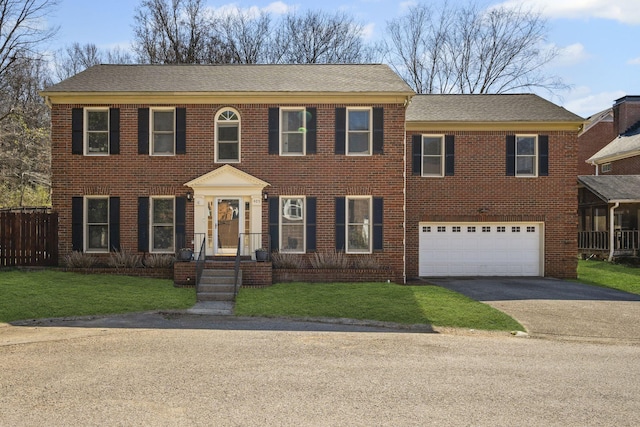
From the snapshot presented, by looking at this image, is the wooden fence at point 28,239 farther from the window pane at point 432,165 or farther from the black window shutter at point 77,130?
the window pane at point 432,165

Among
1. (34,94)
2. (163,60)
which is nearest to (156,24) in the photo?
(163,60)

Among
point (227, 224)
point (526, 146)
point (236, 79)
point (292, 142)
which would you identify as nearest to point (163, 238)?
point (227, 224)

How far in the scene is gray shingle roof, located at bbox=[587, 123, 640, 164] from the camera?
28381mm

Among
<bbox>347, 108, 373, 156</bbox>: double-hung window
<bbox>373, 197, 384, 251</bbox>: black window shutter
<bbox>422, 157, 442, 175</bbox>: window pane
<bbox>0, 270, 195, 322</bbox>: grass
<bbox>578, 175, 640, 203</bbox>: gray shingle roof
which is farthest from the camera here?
<bbox>578, 175, 640, 203</bbox>: gray shingle roof

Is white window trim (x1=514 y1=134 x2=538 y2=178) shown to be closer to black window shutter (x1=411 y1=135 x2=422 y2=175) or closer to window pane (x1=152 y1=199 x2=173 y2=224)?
black window shutter (x1=411 y1=135 x2=422 y2=175)

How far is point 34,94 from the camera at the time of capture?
38062mm

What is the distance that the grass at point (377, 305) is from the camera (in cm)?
1152

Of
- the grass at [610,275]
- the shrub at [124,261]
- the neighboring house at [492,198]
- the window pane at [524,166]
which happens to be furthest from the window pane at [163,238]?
the grass at [610,275]

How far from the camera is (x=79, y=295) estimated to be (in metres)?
13.2

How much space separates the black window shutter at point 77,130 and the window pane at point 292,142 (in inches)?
260

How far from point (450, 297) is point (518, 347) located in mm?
4635

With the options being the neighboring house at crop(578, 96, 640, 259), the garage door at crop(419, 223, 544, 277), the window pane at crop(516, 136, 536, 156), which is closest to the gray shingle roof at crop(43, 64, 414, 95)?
the window pane at crop(516, 136, 536, 156)

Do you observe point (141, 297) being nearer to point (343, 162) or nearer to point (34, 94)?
point (343, 162)

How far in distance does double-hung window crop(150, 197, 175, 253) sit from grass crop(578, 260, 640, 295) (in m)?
14.3
